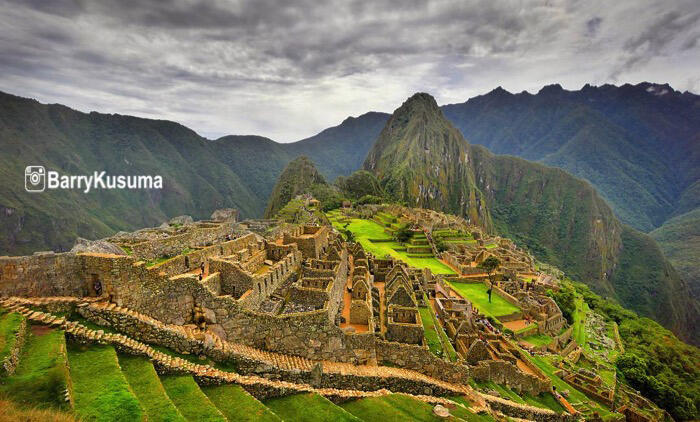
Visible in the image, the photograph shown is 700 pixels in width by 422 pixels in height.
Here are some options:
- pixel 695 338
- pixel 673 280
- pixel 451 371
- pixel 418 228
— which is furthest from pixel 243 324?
pixel 673 280

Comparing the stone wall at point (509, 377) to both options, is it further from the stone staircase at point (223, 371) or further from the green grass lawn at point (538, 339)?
the green grass lawn at point (538, 339)

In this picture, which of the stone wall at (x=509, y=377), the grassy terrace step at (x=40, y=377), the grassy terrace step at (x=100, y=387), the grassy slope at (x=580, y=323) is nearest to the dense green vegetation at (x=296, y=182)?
the grassy slope at (x=580, y=323)

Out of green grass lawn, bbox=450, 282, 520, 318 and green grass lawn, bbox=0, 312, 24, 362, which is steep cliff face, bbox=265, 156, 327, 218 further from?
green grass lawn, bbox=0, 312, 24, 362

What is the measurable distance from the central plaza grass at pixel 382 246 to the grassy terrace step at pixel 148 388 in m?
42.4

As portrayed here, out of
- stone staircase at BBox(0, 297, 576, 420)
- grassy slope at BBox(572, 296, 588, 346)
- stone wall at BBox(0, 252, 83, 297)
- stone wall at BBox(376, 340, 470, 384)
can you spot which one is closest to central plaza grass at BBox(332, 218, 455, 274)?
grassy slope at BBox(572, 296, 588, 346)

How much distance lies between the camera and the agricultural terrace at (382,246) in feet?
180

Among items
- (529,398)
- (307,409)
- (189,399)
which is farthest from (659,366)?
(189,399)

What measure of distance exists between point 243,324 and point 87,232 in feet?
463

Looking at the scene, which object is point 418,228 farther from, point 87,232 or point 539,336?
point 87,232

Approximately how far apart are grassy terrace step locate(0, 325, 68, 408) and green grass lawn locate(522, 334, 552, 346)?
4031 cm

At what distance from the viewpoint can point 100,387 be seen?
8312 millimetres

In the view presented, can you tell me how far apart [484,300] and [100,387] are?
139ft

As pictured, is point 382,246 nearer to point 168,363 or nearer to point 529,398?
point 529,398

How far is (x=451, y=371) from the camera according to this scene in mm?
17828
